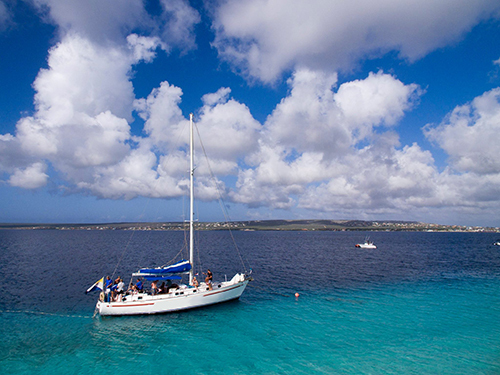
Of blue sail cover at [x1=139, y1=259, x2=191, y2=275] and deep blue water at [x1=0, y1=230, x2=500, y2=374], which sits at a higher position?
blue sail cover at [x1=139, y1=259, x2=191, y2=275]

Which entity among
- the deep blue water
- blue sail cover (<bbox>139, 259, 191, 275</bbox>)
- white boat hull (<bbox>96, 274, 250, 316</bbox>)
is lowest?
the deep blue water

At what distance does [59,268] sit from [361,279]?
5729 cm

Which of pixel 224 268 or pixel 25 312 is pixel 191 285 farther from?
pixel 224 268

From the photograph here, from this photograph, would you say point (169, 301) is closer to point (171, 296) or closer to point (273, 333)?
point (171, 296)

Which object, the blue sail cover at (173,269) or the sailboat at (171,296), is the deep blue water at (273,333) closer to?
the sailboat at (171,296)

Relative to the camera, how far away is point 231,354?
65.4 ft

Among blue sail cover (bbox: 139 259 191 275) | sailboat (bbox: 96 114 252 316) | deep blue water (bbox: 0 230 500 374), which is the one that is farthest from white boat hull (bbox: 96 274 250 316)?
blue sail cover (bbox: 139 259 191 275)

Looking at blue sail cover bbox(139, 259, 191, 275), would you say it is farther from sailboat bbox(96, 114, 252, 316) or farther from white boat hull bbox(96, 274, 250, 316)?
white boat hull bbox(96, 274, 250, 316)

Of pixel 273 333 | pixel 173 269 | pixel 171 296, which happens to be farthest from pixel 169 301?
pixel 273 333

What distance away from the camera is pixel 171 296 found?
27.7m

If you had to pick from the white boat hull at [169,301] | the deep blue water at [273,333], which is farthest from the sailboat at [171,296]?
the deep blue water at [273,333]

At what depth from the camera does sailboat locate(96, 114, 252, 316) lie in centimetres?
2669

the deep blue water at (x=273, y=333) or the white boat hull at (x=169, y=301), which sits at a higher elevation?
the white boat hull at (x=169, y=301)

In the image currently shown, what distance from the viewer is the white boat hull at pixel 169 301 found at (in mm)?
26562
